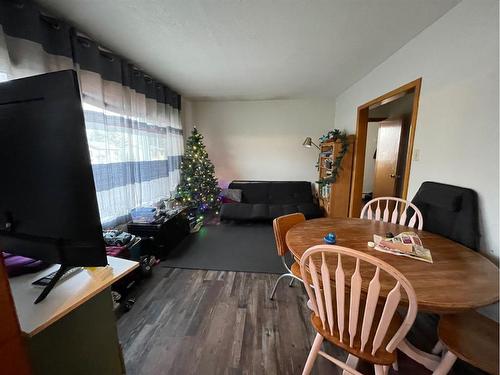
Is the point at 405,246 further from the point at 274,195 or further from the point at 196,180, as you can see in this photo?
the point at 196,180

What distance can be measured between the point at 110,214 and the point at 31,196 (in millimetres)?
1715

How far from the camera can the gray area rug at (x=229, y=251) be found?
235 centimetres

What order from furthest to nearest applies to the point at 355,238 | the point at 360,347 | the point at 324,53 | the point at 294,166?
the point at 294,166, the point at 324,53, the point at 355,238, the point at 360,347

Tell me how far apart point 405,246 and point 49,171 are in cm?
179

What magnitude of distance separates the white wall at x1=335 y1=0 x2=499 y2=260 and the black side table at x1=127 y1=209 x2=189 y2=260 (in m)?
2.81

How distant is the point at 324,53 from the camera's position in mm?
2252

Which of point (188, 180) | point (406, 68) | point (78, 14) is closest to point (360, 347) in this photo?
point (406, 68)

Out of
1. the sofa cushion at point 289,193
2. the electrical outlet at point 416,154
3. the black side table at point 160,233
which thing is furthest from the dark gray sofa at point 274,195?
Result: the electrical outlet at point 416,154

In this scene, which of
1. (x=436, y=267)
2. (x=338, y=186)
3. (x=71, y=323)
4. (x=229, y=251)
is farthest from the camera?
(x=338, y=186)

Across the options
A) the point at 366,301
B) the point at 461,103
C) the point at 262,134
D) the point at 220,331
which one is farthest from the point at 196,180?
the point at 461,103

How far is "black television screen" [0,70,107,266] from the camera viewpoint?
667 millimetres

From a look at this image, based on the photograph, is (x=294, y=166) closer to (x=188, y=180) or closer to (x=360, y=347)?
(x=188, y=180)

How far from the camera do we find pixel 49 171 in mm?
708

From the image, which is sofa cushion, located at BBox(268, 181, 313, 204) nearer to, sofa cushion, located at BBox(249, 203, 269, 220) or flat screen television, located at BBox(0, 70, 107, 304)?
sofa cushion, located at BBox(249, 203, 269, 220)
